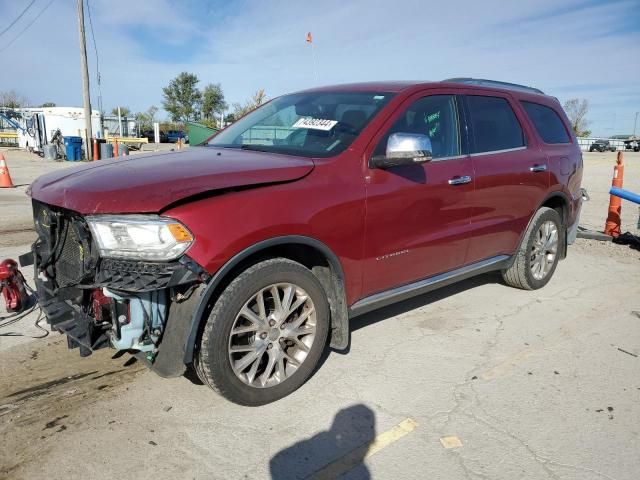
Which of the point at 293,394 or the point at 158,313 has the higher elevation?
the point at 158,313

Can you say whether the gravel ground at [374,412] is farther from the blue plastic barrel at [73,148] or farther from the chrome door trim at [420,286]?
the blue plastic barrel at [73,148]

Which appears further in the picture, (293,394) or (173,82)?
(173,82)

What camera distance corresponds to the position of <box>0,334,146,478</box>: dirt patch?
8.41 ft

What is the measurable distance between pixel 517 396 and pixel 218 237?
208 centimetres

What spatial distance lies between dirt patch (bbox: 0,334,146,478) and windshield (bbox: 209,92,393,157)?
5.91 ft

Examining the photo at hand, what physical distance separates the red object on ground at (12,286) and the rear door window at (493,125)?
382cm

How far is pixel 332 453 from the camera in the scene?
8.38ft

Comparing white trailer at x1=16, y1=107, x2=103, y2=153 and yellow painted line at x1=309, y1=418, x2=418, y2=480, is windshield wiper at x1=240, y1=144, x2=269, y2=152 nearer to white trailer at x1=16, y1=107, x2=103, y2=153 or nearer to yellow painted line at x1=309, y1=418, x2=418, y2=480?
yellow painted line at x1=309, y1=418, x2=418, y2=480

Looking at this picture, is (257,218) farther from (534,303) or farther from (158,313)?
(534,303)

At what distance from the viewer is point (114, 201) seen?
2432mm

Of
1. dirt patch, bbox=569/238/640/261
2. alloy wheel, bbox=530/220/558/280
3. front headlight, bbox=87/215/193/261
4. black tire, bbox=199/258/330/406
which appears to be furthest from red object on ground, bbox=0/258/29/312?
dirt patch, bbox=569/238/640/261

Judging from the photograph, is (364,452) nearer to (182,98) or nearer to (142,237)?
(142,237)

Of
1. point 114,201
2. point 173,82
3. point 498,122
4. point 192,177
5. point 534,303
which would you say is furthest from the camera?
point 173,82

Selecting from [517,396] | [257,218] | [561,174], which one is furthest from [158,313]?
[561,174]
